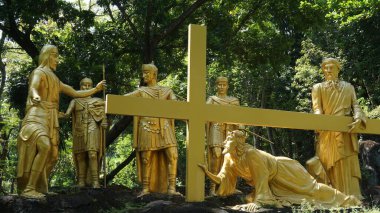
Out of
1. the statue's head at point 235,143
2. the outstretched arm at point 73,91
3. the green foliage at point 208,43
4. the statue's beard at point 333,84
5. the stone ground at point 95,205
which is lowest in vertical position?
the stone ground at point 95,205

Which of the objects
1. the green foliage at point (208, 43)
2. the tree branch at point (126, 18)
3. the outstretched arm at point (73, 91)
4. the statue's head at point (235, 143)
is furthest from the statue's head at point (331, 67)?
the tree branch at point (126, 18)

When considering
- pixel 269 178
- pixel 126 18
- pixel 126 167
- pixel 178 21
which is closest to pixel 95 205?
pixel 269 178

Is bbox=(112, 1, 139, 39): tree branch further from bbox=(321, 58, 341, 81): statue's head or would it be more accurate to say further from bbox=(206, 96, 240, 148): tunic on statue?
bbox=(321, 58, 341, 81): statue's head

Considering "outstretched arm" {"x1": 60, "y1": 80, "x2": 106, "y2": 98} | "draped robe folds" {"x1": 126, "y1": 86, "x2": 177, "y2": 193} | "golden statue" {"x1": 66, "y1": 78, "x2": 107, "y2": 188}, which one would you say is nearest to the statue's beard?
"draped robe folds" {"x1": 126, "y1": 86, "x2": 177, "y2": 193}

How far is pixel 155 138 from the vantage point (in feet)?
30.3

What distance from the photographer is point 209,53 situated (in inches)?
627

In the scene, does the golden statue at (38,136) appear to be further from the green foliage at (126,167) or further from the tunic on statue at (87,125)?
the green foliage at (126,167)

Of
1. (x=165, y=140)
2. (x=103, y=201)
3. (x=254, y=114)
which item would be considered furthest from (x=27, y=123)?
(x=254, y=114)

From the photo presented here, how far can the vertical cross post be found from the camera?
776 centimetres

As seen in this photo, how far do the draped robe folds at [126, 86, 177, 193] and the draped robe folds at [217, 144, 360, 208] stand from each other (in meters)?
1.36

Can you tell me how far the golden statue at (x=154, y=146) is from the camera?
9.23 m

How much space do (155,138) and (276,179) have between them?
7.18 feet

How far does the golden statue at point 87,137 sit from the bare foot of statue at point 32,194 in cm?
207

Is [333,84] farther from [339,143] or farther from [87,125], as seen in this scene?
[87,125]
